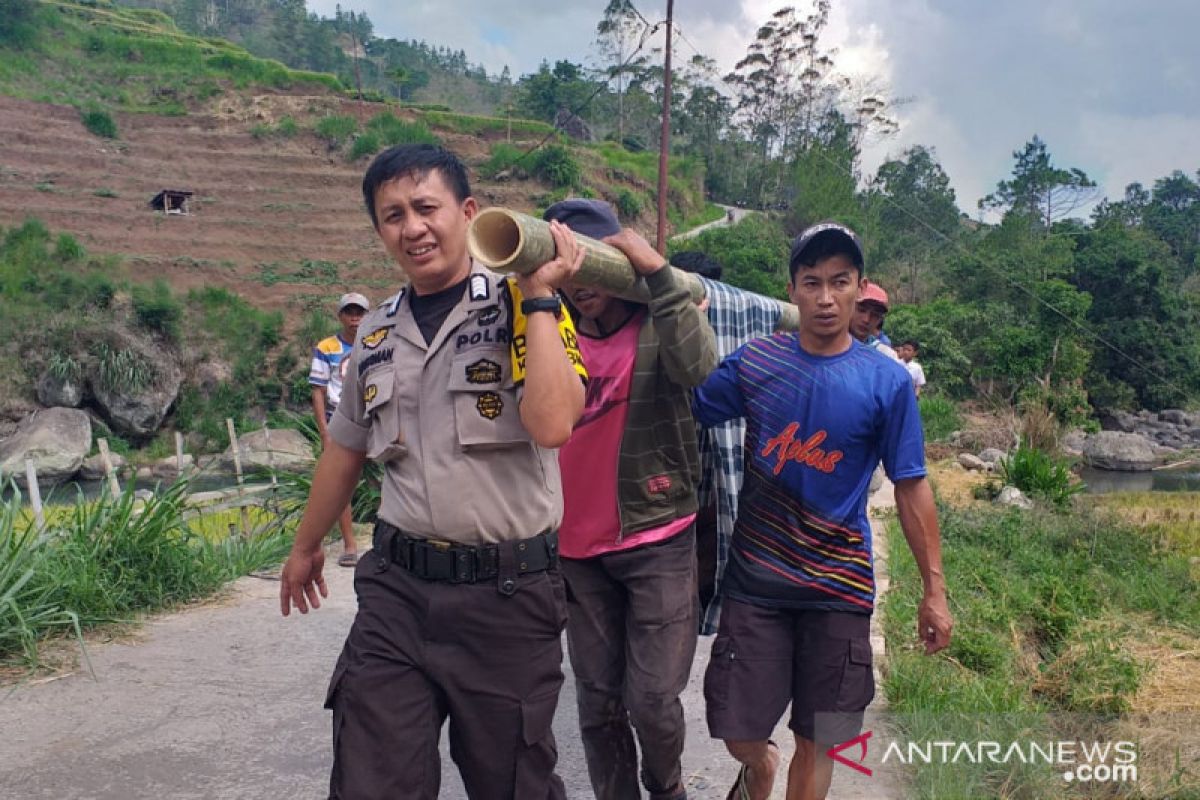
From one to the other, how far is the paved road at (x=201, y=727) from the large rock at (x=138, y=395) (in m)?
26.2

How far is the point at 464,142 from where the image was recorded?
5172 cm

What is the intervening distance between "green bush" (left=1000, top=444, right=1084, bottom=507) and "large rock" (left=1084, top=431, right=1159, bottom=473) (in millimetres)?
13483

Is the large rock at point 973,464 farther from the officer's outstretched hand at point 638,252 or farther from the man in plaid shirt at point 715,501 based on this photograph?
the officer's outstretched hand at point 638,252

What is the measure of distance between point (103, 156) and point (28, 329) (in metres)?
18.1

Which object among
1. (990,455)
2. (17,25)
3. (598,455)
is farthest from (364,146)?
(598,455)

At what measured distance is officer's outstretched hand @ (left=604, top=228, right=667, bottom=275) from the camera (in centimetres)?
257

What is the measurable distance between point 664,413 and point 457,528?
94 cm

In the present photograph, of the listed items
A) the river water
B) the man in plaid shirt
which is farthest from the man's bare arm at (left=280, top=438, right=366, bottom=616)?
the river water

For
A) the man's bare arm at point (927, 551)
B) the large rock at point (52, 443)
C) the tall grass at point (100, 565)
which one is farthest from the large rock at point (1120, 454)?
the large rock at point (52, 443)

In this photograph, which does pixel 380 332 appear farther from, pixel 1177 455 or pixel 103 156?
pixel 103 156

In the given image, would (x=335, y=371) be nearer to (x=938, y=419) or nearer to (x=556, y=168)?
(x=938, y=419)

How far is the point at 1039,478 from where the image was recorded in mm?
11852

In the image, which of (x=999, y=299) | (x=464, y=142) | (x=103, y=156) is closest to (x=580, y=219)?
(x=999, y=299)

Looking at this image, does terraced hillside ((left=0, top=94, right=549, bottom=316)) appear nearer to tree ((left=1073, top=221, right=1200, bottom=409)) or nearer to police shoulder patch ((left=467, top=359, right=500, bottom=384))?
tree ((left=1073, top=221, right=1200, bottom=409))
